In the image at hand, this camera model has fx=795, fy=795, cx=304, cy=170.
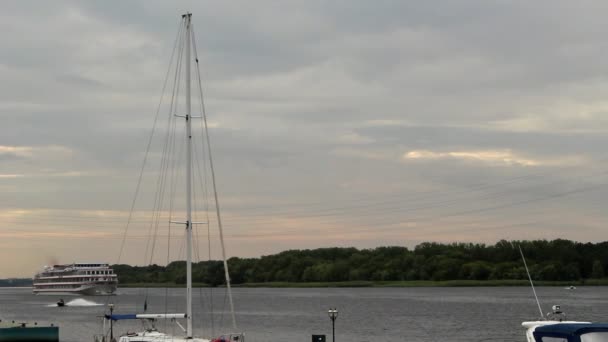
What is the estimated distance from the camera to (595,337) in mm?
22688

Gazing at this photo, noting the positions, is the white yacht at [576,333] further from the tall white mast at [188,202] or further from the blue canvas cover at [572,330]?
the tall white mast at [188,202]

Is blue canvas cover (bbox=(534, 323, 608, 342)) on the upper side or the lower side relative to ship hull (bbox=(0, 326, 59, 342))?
upper

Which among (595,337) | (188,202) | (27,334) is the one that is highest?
(188,202)

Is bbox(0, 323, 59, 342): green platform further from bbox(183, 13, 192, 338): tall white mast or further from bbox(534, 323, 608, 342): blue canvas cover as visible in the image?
bbox(534, 323, 608, 342): blue canvas cover

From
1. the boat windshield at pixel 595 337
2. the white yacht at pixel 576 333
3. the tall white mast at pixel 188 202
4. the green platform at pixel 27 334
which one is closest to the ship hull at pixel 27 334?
the green platform at pixel 27 334

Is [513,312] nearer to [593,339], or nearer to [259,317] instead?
[259,317]

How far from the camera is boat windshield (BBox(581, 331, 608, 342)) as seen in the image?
2264 cm

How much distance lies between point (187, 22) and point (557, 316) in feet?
89.0

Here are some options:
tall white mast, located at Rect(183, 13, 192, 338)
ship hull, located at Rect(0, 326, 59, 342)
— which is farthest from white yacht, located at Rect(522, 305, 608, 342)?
ship hull, located at Rect(0, 326, 59, 342)

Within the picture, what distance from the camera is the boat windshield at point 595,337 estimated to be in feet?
74.3

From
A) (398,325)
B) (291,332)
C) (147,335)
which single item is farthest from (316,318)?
(147,335)

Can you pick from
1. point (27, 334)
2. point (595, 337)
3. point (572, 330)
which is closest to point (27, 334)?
point (27, 334)

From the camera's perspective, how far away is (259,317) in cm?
13762

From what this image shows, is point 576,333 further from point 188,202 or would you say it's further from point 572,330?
point 188,202
